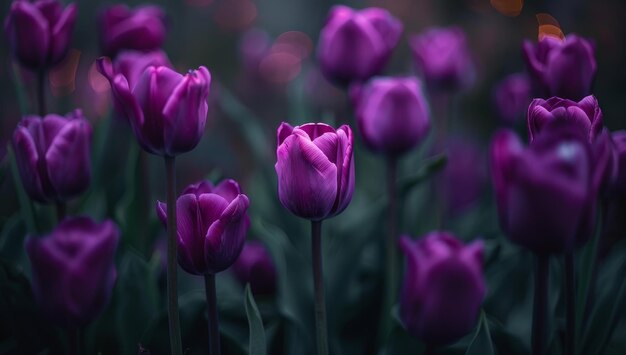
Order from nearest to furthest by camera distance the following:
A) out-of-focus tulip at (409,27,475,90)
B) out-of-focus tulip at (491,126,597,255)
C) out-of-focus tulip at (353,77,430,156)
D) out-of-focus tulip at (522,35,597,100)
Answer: out-of-focus tulip at (491,126,597,255)
out-of-focus tulip at (522,35,597,100)
out-of-focus tulip at (353,77,430,156)
out-of-focus tulip at (409,27,475,90)

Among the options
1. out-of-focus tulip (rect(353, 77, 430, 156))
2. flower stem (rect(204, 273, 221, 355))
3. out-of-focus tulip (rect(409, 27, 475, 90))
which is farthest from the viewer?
out-of-focus tulip (rect(409, 27, 475, 90))

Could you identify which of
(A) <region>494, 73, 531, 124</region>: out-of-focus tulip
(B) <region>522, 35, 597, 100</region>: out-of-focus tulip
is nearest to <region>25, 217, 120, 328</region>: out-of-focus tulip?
(B) <region>522, 35, 597, 100</region>: out-of-focus tulip

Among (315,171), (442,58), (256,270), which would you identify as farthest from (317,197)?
(442,58)

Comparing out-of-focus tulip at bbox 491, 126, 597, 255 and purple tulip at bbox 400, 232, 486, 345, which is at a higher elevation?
out-of-focus tulip at bbox 491, 126, 597, 255

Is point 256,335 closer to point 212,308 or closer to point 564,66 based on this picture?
point 212,308

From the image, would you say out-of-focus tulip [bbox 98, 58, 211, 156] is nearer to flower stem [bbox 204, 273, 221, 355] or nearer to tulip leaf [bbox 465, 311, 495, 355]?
flower stem [bbox 204, 273, 221, 355]

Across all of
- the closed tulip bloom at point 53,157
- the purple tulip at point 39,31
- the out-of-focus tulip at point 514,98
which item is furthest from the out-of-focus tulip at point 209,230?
the out-of-focus tulip at point 514,98

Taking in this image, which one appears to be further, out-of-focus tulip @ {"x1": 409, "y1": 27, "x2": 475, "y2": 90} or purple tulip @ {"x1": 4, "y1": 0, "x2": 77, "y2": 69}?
out-of-focus tulip @ {"x1": 409, "y1": 27, "x2": 475, "y2": 90}
